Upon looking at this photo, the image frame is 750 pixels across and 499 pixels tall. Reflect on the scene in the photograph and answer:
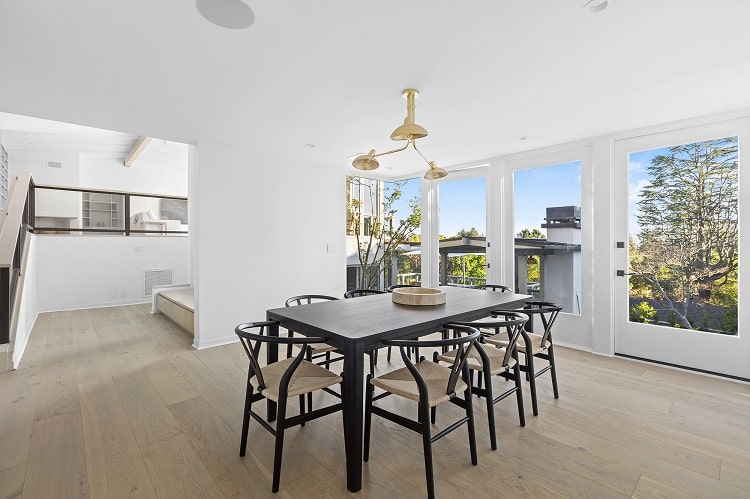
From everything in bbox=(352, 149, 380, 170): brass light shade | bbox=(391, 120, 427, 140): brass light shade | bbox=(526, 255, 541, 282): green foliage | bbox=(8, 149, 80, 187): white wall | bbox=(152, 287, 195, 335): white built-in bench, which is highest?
bbox=(8, 149, 80, 187): white wall

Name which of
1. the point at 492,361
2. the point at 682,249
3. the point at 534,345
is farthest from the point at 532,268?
the point at 492,361

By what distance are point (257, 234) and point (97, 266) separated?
430 cm

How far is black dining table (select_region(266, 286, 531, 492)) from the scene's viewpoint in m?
1.72

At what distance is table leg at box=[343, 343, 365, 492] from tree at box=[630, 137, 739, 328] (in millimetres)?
3403

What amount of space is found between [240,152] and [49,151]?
7060 millimetres

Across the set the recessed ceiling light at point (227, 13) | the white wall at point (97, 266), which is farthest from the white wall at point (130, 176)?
the recessed ceiling light at point (227, 13)

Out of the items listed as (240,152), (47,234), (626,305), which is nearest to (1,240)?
(240,152)

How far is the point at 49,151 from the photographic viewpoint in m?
8.23

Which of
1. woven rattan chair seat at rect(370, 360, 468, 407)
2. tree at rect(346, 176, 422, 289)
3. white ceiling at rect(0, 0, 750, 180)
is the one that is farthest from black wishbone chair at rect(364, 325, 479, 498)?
tree at rect(346, 176, 422, 289)

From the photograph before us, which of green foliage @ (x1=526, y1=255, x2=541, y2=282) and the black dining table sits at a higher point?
green foliage @ (x1=526, y1=255, x2=541, y2=282)

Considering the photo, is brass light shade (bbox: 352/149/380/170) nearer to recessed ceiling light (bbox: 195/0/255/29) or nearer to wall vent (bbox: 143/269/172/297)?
recessed ceiling light (bbox: 195/0/255/29)

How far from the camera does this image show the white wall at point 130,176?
8.98m

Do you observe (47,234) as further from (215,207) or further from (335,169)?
(335,169)

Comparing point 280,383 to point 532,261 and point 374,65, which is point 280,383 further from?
point 532,261
